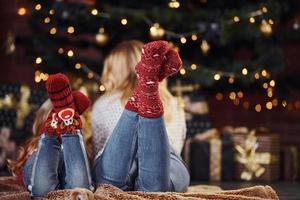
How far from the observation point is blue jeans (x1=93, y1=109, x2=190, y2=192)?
174cm

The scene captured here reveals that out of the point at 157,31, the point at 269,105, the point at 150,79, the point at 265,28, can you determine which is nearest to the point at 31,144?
the point at 150,79

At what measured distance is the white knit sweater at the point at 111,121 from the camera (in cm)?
202

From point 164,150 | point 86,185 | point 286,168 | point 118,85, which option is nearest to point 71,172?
point 86,185

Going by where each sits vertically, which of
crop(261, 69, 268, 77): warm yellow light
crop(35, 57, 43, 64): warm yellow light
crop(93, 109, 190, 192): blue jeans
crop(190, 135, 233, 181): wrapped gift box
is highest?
crop(35, 57, 43, 64): warm yellow light

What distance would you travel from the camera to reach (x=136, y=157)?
1.85m

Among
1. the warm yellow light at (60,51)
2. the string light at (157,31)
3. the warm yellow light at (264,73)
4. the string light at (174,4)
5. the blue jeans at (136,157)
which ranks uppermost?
the string light at (174,4)

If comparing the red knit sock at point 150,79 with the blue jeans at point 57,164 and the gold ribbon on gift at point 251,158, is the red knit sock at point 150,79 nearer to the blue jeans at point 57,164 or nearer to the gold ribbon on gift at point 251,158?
the blue jeans at point 57,164

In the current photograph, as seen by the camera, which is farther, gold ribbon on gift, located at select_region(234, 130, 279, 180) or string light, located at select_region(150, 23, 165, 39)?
gold ribbon on gift, located at select_region(234, 130, 279, 180)

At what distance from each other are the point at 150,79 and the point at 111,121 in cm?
36

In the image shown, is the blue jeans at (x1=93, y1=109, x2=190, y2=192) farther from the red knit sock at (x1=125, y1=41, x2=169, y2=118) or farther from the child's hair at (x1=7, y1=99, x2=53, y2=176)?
the child's hair at (x1=7, y1=99, x2=53, y2=176)

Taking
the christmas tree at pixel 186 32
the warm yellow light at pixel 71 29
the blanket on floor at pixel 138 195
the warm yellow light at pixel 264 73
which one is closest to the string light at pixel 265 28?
the christmas tree at pixel 186 32

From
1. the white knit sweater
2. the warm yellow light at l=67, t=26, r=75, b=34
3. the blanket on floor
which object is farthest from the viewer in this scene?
the warm yellow light at l=67, t=26, r=75, b=34

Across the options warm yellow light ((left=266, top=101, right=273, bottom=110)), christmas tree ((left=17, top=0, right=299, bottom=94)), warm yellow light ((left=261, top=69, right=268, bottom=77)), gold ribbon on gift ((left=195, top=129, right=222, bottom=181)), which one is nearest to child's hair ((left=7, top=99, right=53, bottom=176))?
christmas tree ((left=17, top=0, right=299, bottom=94))

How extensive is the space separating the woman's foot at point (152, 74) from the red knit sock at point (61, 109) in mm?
156
